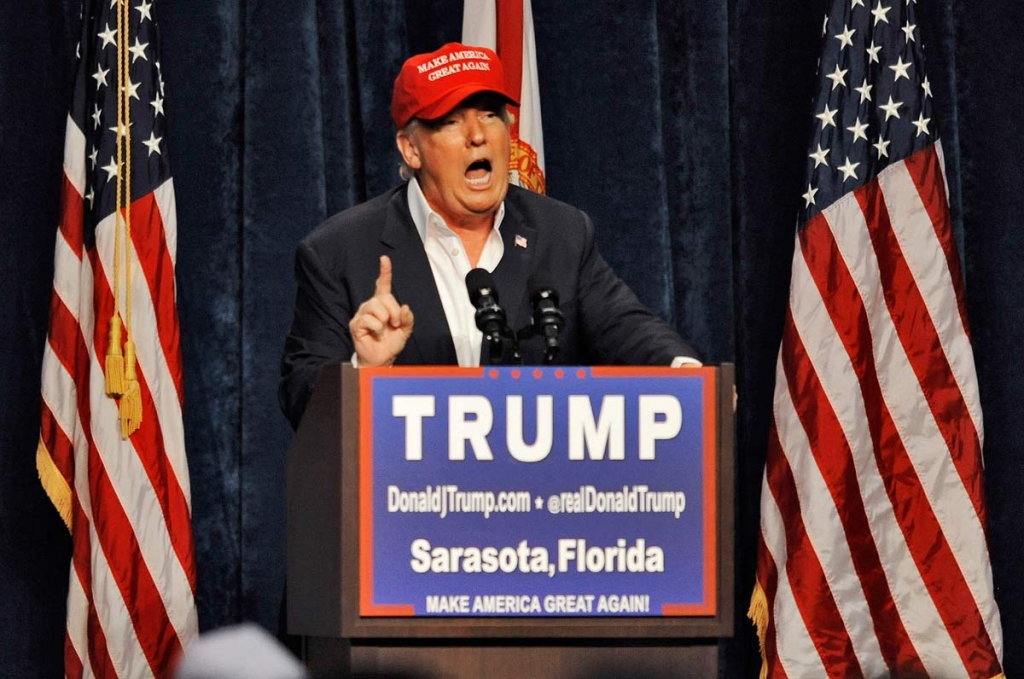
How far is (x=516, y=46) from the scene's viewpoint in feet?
15.2

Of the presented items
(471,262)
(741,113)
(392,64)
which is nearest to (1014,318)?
(741,113)

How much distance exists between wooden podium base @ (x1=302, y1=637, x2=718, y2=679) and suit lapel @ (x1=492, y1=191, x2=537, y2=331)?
71 centimetres

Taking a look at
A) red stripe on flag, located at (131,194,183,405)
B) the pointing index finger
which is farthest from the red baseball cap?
red stripe on flag, located at (131,194,183,405)

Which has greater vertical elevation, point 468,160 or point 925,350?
point 468,160

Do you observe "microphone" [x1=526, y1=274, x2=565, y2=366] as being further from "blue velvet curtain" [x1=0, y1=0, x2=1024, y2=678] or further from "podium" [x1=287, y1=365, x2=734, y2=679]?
"blue velvet curtain" [x1=0, y1=0, x2=1024, y2=678]

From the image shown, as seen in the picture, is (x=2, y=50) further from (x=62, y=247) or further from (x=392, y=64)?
(x=392, y=64)

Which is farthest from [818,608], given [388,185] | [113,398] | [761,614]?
[113,398]

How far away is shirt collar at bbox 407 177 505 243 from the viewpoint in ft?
10.3

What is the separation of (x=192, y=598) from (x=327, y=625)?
211 centimetres

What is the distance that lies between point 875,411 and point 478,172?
1747 mm

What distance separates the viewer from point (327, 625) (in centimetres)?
241

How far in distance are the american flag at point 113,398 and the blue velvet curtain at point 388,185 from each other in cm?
27

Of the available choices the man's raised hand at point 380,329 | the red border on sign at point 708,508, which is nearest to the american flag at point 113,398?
the man's raised hand at point 380,329

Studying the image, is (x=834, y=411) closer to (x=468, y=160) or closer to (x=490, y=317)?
(x=468, y=160)
